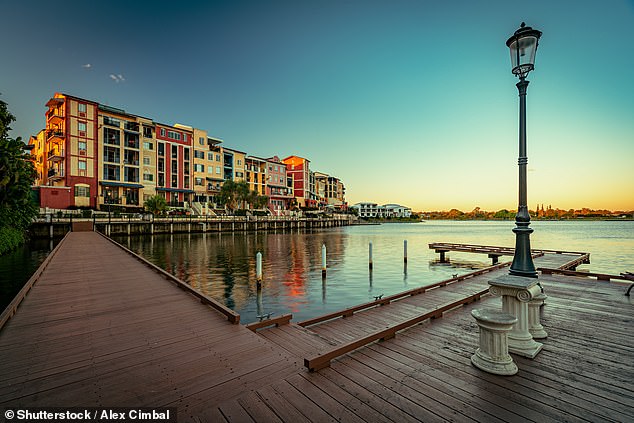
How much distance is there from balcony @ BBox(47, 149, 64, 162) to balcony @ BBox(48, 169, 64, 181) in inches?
65.3

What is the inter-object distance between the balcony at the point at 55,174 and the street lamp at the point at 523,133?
183ft

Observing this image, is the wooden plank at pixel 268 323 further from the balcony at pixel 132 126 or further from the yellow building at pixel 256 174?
the yellow building at pixel 256 174

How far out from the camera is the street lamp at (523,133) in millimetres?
5156

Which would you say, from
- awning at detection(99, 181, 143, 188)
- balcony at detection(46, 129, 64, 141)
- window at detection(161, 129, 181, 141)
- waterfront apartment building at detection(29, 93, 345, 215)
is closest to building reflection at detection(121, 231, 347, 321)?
waterfront apartment building at detection(29, 93, 345, 215)

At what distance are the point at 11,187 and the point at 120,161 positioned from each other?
28.2 m

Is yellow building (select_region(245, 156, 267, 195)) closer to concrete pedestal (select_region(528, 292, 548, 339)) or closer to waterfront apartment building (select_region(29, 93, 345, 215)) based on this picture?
waterfront apartment building (select_region(29, 93, 345, 215))

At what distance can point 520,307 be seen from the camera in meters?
4.71

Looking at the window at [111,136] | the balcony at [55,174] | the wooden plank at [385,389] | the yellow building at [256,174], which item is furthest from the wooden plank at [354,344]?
the yellow building at [256,174]

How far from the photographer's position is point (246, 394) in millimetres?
3570

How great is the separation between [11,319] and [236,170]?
6520cm

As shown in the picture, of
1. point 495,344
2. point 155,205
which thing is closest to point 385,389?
point 495,344

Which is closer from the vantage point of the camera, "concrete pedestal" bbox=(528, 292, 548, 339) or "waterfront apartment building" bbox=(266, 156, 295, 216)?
"concrete pedestal" bbox=(528, 292, 548, 339)

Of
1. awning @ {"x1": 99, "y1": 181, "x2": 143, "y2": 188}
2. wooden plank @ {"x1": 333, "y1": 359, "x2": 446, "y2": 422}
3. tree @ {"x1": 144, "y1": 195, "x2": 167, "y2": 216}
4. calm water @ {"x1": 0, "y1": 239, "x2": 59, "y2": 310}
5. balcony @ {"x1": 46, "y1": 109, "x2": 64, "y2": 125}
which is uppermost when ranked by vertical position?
balcony @ {"x1": 46, "y1": 109, "x2": 64, "y2": 125}

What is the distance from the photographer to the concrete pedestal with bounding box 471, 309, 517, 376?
157 inches
